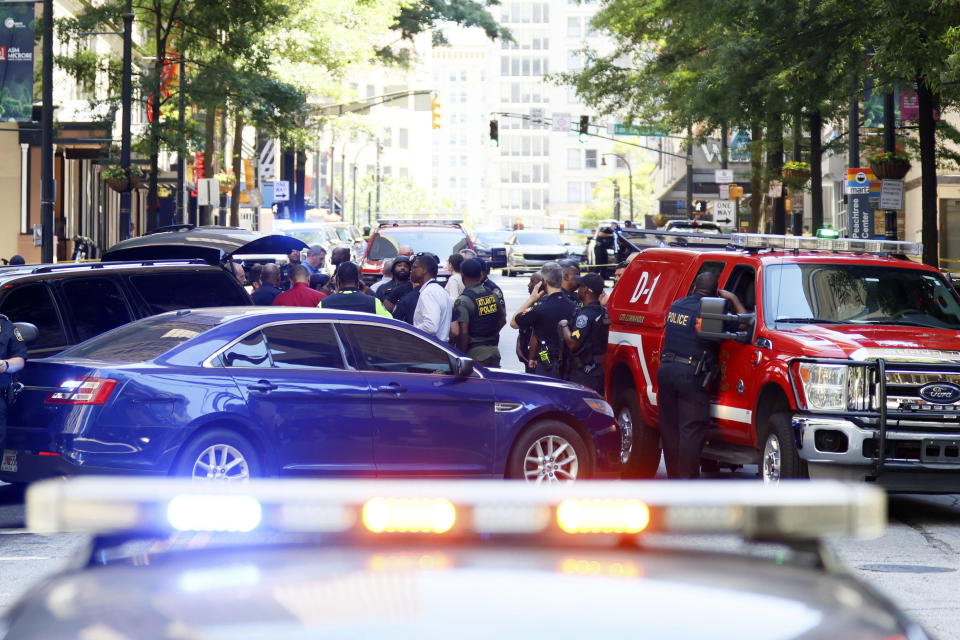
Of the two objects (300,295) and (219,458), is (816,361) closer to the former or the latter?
(219,458)

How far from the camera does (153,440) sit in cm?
1020

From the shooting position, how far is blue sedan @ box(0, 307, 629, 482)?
405 inches

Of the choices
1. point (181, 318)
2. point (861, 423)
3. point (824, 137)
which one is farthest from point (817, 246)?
point (824, 137)

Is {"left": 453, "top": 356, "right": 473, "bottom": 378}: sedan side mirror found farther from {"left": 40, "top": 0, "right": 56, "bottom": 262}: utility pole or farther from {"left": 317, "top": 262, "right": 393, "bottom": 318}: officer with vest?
{"left": 40, "top": 0, "right": 56, "bottom": 262}: utility pole

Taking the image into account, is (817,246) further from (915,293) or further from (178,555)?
(178,555)

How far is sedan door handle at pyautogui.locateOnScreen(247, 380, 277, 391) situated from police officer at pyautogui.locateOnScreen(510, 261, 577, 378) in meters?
4.33

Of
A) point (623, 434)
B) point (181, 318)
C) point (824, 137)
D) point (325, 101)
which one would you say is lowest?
point (623, 434)

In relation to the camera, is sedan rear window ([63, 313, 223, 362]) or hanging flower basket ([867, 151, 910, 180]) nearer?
sedan rear window ([63, 313, 223, 362])

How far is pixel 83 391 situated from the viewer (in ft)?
34.1

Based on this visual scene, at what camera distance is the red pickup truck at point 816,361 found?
11.2m

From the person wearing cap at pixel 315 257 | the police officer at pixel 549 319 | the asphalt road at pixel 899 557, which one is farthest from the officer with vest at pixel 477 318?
the person wearing cap at pixel 315 257

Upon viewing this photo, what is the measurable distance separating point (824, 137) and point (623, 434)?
43078 millimetres

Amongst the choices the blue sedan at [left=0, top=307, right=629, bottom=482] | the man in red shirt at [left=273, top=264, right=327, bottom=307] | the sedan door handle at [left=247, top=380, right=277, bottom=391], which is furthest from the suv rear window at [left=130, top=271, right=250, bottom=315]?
the sedan door handle at [left=247, top=380, right=277, bottom=391]

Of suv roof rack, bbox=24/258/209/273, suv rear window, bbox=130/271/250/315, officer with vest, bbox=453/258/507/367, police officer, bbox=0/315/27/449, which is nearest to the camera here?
police officer, bbox=0/315/27/449
